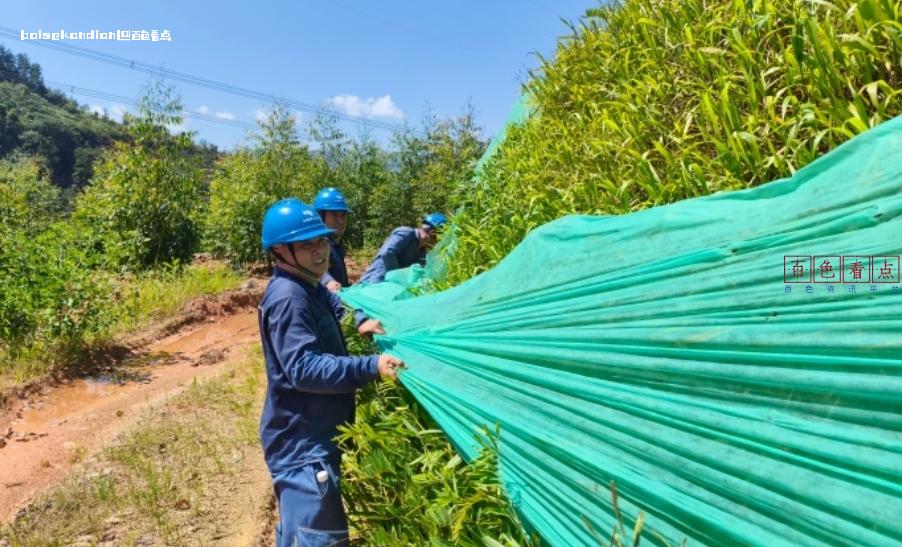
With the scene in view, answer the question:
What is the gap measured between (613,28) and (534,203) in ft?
5.55

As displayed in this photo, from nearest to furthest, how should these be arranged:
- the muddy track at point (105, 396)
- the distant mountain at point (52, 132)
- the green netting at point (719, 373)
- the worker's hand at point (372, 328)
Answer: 1. the green netting at point (719, 373)
2. the worker's hand at point (372, 328)
3. the muddy track at point (105, 396)
4. the distant mountain at point (52, 132)

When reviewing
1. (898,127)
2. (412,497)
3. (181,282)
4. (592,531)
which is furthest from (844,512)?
(181,282)

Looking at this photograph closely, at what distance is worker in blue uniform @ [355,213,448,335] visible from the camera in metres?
3.71

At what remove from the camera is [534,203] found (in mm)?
2396

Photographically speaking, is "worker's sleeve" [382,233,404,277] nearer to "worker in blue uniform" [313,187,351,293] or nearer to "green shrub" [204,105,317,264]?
"worker in blue uniform" [313,187,351,293]

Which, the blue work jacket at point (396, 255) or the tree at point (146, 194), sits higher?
the tree at point (146, 194)

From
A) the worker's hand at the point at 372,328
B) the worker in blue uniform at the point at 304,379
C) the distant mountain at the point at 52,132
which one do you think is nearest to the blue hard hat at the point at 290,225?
the worker in blue uniform at the point at 304,379

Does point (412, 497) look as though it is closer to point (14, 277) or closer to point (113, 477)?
point (113, 477)

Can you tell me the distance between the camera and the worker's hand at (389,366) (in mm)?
1882

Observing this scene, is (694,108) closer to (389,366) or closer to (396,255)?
(389,366)

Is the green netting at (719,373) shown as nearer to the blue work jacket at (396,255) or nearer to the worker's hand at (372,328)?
the worker's hand at (372,328)

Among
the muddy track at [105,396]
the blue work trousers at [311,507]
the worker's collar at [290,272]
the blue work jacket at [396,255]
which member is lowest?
the muddy track at [105,396]

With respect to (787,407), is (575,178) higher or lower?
higher

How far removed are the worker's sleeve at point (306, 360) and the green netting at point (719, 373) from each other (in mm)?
575
